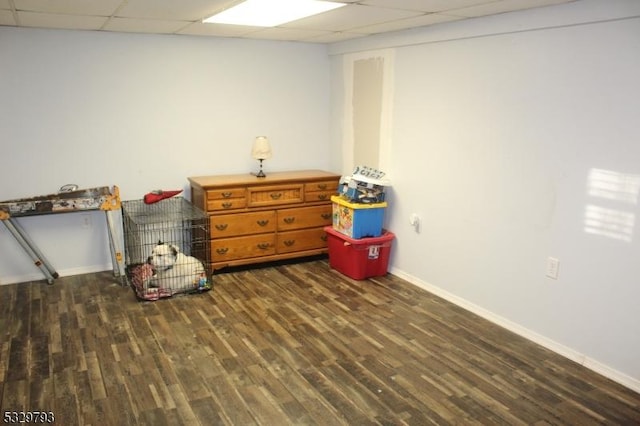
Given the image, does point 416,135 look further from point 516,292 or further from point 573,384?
point 573,384

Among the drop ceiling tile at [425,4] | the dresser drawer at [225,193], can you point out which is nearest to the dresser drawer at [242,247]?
the dresser drawer at [225,193]

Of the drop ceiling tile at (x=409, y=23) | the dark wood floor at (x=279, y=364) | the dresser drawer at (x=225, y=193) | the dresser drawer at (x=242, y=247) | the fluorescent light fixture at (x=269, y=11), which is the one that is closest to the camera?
the dark wood floor at (x=279, y=364)

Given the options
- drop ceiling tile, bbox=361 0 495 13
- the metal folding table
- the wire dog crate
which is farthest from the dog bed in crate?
drop ceiling tile, bbox=361 0 495 13

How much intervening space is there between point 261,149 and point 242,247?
0.96m

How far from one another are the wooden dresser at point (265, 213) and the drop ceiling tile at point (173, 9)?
4.65 ft

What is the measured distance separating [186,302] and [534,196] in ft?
8.82

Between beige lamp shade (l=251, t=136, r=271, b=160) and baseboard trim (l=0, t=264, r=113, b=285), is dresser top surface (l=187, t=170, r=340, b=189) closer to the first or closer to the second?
beige lamp shade (l=251, t=136, r=271, b=160)

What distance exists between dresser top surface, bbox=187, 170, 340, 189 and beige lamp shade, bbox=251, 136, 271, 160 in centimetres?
20

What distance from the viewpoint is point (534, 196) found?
319 cm

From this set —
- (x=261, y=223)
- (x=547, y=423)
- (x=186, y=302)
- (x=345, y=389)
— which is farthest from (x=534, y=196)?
(x=186, y=302)

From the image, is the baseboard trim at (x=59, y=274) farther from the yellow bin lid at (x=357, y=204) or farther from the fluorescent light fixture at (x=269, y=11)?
the fluorescent light fixture at (x=269, y=11)

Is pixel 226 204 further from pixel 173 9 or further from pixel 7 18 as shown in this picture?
pixel 7 18

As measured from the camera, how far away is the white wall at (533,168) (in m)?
2.73

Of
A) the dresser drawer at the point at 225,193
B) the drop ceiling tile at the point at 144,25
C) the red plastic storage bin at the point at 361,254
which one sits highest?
the drop ceiling tile at the point at 144,25
